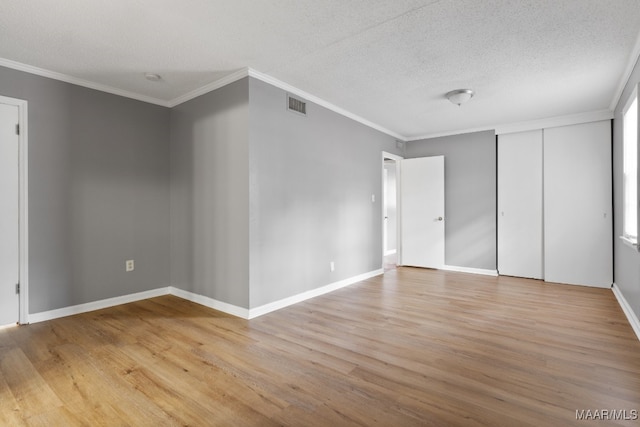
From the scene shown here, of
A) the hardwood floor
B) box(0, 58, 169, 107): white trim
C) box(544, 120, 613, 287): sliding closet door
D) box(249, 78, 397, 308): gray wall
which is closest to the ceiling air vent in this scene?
box(249, 78, 397, 308): gray wall

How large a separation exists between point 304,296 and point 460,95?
9.90ft

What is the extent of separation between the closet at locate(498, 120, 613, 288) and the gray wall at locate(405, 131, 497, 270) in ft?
0.47

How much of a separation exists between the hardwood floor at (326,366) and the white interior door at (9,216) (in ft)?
0.85

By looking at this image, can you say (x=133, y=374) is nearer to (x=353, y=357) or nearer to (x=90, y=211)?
(x=353, y=357)

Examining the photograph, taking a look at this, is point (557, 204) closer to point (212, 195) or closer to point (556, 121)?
point (556, 121)

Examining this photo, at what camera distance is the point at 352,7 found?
2.24m

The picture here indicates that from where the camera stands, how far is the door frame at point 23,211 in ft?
A: 9.96

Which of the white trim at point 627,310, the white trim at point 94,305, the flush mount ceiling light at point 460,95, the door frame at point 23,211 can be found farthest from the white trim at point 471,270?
the door frame at point 23,211

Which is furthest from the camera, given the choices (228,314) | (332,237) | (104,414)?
(332,237)

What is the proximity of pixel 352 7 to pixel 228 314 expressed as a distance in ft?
9.86

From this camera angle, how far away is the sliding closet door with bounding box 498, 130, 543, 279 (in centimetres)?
501

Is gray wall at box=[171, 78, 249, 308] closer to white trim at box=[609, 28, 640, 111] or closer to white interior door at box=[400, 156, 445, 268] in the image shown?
white trim at box=[609, 28, 640, 111]

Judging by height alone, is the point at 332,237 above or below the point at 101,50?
below

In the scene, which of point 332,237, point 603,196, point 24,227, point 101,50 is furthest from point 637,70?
point 24,227
